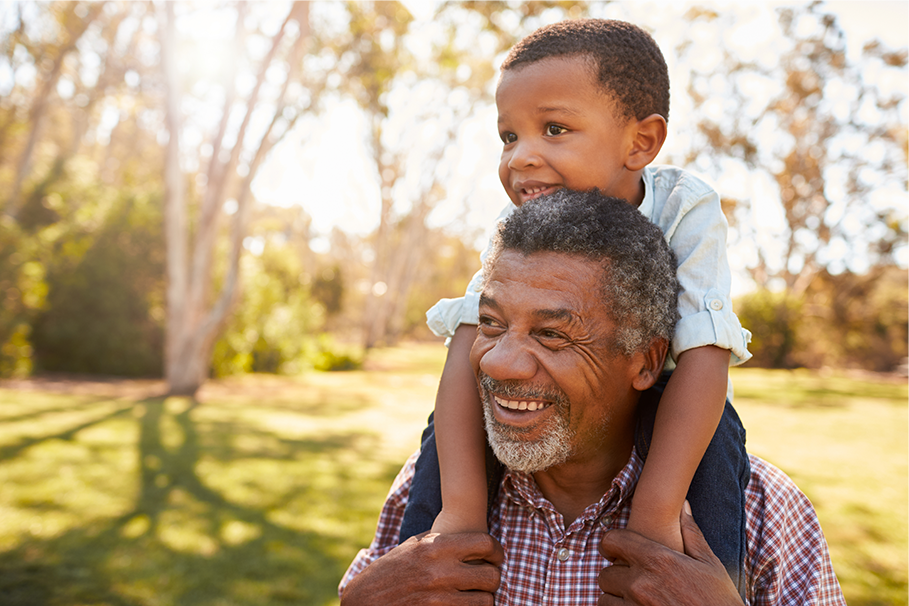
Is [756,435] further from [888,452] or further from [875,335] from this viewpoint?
[875,335]

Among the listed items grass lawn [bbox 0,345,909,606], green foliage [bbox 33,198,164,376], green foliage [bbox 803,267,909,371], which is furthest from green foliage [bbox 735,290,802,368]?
green foliage [bbox 33,198,164,376]

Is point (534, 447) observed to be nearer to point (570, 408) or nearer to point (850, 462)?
point (570, 408)

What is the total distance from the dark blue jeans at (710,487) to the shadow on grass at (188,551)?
2923 millimetres

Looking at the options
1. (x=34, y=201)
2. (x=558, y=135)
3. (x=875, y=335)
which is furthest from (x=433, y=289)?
(x=558, y=135)

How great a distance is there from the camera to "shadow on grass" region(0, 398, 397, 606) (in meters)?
4.10

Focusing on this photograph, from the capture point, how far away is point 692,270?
5.75 ft

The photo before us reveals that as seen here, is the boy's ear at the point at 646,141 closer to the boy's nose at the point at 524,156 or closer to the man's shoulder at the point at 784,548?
the boy's nose at the point at 524,156

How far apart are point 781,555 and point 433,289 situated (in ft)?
167

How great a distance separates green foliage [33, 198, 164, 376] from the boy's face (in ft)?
43.2

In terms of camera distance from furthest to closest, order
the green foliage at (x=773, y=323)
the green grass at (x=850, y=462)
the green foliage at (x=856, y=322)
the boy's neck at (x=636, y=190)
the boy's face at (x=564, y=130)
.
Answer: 1. the green foliage at (x=856, y=322)
2. the green foliage at (x=773, y=323)
3. the green grass at (x=850, y=462)
4. the boy's neck at (x=636, y=190)
5. the boy's face at (x=564, y=130)

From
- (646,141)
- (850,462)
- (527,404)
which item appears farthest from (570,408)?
(850,462)

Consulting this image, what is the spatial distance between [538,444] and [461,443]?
0.27 meters

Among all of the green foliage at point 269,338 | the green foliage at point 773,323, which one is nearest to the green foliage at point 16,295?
the green foliage at point 269,338

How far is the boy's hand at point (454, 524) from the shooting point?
66.1 inches
